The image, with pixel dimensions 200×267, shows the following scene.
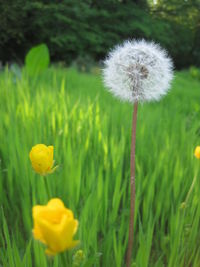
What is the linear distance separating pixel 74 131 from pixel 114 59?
2.11ft

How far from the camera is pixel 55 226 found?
34cm

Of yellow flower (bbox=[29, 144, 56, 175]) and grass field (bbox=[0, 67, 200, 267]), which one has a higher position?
yellow flower (bbox=[29, 144, 56, 175])

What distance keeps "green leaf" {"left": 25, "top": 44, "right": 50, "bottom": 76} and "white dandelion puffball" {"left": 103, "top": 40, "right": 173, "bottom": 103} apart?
229 cm

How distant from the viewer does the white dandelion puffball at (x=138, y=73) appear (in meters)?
0.71

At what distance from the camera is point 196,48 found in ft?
38.5

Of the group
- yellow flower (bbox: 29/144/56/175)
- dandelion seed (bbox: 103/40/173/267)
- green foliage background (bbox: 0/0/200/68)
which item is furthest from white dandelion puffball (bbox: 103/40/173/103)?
green foliage background (bbox: 0/0/200/68)

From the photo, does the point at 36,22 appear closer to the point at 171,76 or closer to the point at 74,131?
the point at 74,131

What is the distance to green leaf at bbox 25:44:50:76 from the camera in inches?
118

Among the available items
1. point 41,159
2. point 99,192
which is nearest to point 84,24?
point 99,192

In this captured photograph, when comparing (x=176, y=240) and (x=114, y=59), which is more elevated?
(x=114, y=59)

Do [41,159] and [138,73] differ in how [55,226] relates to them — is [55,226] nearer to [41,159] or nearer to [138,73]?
[41,159]

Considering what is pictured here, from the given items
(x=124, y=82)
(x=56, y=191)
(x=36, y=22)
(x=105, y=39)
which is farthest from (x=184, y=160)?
(x=105, y=39)

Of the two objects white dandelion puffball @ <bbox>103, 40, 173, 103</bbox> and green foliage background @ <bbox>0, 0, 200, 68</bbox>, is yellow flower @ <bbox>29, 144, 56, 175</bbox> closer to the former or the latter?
white dandelion puffball @ <bbox>103, 40, 173, 103</bbox>

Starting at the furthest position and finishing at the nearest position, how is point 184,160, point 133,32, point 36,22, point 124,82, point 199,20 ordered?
point 199,20 < point 133,32 < point 36,22 < point 184,160 < point 124,82
